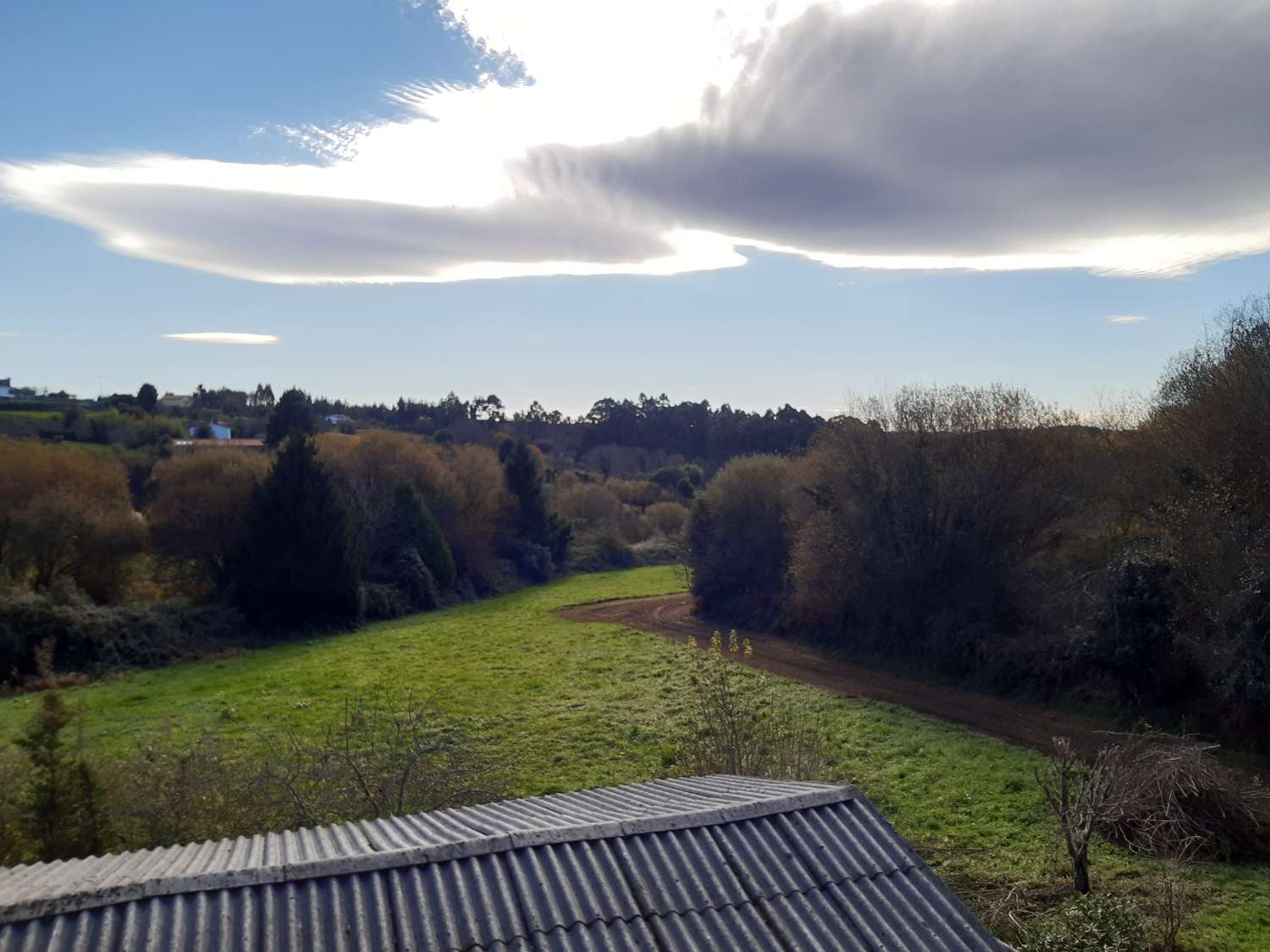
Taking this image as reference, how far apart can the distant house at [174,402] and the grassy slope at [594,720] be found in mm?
57106

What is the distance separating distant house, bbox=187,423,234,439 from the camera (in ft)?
193

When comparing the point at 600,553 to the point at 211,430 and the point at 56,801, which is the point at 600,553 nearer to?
the point at 211,430

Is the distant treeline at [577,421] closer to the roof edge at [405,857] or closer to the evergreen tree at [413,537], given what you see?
the evergreen tree at [413,537]

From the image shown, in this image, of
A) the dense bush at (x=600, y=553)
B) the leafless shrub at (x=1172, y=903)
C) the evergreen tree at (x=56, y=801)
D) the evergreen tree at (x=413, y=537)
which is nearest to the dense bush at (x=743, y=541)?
the evergreen tree at (x=413, y=537)

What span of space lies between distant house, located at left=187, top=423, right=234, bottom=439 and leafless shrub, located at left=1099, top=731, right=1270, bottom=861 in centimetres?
5658

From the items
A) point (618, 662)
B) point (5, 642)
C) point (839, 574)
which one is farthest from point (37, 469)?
point (839, 574)

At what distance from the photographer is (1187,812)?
1017 cm

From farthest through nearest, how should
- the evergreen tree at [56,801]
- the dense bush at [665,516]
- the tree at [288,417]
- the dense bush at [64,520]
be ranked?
the dense bush at [665,516] < the tree at [288,417] < the dense bush at [64,520] < the evergreen tree at [56,801]

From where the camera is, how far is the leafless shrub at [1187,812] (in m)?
9.89

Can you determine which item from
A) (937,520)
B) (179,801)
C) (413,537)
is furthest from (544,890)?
(413,537)

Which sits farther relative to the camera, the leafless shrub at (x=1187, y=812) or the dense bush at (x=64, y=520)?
the dense bush at (x=64, y=520)

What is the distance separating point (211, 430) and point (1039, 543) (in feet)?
187

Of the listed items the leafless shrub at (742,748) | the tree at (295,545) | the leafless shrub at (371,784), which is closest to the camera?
the leafless shrub at (371,784)

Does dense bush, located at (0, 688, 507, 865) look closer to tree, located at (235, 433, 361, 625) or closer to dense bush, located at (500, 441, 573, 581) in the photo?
tree, located at (235, 433, 361, 625)
